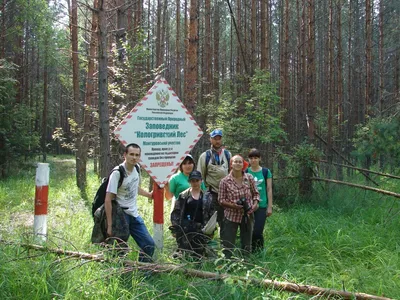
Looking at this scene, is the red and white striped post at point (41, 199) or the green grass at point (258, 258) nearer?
the green grass at point (258, 258)

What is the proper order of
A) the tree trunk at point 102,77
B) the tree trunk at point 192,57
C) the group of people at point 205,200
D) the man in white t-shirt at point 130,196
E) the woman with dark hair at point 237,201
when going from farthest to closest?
the tree trunk at point 192,57, the tree trunk at point 102,77, the woman with dark hair at point 237,201, the group of people at point 205,200, the man in white t-shirt at point 130,196

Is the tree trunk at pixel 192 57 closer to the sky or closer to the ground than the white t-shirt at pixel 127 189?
closer to the sky

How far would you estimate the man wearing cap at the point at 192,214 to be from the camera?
14.4 feet

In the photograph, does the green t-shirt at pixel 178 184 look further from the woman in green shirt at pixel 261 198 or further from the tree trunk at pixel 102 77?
the tree trunk at pixel 102 77

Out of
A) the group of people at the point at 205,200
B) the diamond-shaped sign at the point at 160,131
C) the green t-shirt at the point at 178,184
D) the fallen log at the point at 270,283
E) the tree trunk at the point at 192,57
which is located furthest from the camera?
the tree trunk at the point at 192,57

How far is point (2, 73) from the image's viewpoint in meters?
12.1

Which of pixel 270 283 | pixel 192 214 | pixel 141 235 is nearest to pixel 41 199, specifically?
pixel 141 235

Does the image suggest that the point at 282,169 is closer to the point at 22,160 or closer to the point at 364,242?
the point at 364,242

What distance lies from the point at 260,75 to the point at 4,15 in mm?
11738

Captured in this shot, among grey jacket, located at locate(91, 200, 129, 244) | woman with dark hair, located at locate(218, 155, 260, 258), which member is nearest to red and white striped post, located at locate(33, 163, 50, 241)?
grey jacket, located at locate(91, 200, 129, 244)

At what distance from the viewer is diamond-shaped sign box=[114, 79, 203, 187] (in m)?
4.11

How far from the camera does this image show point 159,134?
436cm

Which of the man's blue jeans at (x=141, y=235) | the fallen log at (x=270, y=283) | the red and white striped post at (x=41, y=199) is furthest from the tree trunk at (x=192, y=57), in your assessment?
the fallen log at (x=270, y=283)

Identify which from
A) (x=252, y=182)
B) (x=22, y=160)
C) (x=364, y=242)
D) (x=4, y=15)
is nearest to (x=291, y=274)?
(x=252, y=182)
